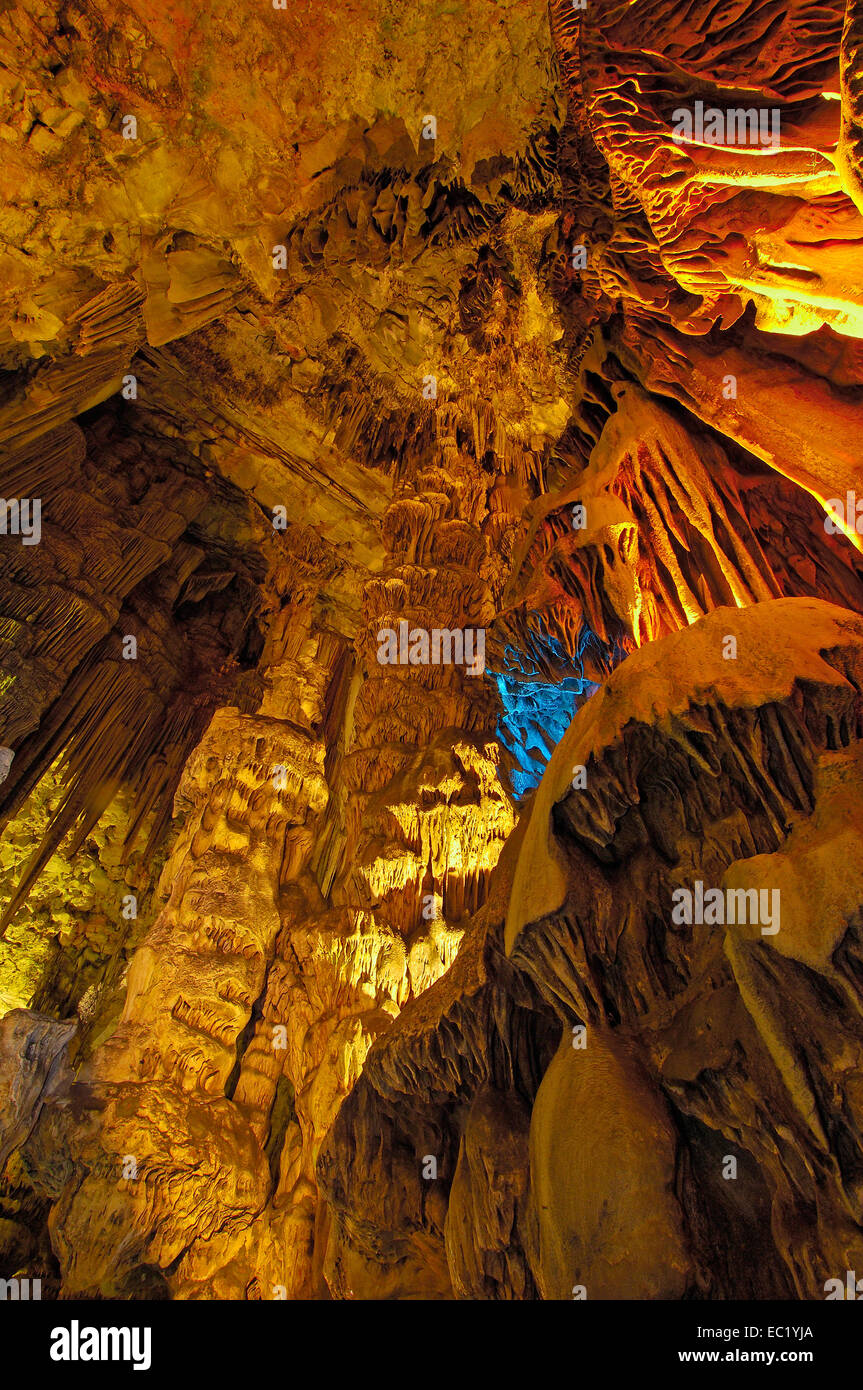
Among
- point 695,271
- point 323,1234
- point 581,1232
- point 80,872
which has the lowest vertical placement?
point 323,1234

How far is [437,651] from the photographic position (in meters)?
6.92

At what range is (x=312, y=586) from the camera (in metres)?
9.89

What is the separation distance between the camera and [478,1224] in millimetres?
2654

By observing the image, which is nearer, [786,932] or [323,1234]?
[786,932]

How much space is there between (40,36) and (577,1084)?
20.1ft

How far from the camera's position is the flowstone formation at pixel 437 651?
208 centimetres

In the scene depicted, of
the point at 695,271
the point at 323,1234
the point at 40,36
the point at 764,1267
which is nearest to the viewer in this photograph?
→ the point at 764,1267

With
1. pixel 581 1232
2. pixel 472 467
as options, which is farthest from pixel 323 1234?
pixel 472 467

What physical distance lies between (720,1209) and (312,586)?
28.2ft

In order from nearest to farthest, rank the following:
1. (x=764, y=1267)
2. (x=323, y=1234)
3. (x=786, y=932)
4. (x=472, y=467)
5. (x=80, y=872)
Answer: (x=786, y=932), (x=764, y=1267), (x=323, y=1234), (x=472, y=467), (x=80, y=872)

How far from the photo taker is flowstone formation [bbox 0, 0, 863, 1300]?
6.81ft

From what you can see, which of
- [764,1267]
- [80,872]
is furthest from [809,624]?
[80,872]

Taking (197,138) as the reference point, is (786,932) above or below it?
below

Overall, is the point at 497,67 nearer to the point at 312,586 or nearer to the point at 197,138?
the point at 197,138
